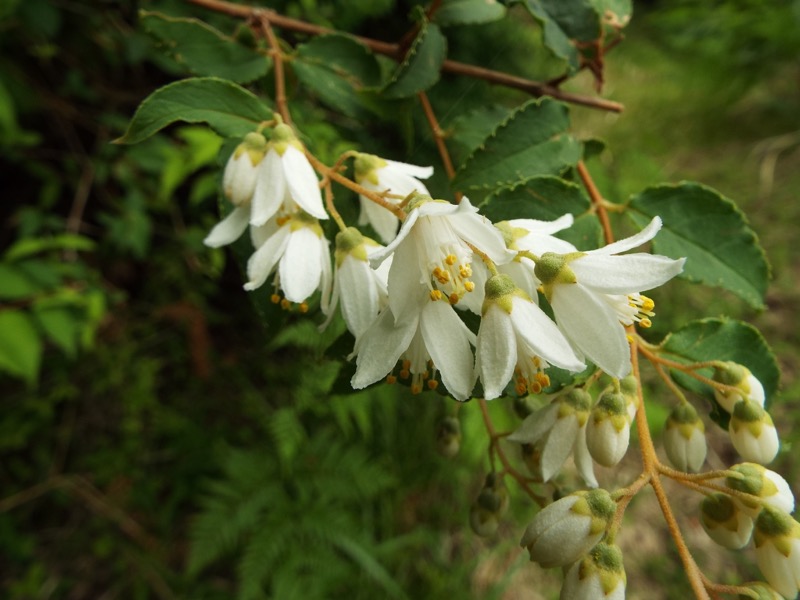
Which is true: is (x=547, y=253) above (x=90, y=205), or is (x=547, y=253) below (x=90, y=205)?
above

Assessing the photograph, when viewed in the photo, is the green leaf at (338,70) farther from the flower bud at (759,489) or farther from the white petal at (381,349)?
the flower bud at (759,489)

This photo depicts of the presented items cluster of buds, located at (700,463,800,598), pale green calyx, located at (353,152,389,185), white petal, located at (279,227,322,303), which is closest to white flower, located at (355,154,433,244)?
pale green calyx, located at (353,152,389,185)

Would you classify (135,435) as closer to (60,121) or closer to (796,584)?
(60,121)

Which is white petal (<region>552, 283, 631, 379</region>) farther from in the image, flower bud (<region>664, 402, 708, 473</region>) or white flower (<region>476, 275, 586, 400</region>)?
flower bud (<region>664, 402, 708, 473</region>)

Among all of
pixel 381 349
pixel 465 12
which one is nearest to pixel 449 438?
pixel 381 349

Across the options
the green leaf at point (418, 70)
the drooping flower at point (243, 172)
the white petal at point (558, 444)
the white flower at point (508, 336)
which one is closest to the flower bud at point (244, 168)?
the drooping flower at point (243, 172)

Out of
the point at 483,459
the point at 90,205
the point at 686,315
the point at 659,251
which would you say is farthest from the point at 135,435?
the point at 686,315

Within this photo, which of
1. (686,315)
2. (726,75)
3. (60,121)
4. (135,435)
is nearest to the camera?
(60,121)
